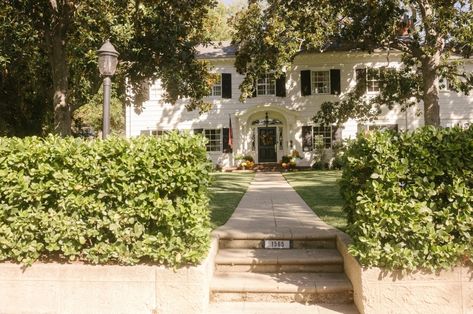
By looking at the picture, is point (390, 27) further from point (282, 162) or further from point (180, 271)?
point (180, 271)

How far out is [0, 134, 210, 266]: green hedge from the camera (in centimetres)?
440

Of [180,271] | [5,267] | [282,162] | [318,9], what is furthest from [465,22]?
[5,267]

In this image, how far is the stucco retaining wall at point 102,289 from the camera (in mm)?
4418

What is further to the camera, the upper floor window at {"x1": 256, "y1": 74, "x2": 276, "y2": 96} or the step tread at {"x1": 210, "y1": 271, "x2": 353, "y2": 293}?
the upper floor window at {"x1": 256, "y1": 74, "x2": 276, "y2": 96}

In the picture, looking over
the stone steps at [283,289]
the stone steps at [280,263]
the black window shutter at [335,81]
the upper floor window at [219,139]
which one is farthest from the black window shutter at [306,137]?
the stone steps at [283,289]

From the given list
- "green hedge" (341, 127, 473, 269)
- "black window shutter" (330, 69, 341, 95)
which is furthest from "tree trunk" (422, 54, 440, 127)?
"green hedge" (341, 127, 473, 269)

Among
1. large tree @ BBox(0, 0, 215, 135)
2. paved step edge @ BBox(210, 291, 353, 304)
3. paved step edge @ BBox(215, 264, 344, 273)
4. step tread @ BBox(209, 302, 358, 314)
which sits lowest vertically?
step tread @ BBox(209, 302, 358, 314)

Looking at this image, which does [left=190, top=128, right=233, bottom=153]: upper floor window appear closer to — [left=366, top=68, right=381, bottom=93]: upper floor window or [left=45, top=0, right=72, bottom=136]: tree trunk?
[left=366, top=68, right=381, bottom=93]: upper floor window

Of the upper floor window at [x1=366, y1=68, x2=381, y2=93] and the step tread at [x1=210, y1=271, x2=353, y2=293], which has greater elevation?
the upper floor window at [x1=366, y1=68, x2=381, y2=93]

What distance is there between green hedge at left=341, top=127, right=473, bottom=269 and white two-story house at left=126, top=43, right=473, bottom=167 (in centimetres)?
1989

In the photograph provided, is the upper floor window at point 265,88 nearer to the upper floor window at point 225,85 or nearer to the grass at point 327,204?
the upper floor window at point 225,85

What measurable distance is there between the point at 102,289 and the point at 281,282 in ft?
6.70

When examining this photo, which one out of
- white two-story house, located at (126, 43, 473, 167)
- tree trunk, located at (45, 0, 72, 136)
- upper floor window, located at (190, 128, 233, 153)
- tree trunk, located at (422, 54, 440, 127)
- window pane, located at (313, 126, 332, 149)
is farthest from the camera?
upper floor window, located at (190, 128, 233, 153)

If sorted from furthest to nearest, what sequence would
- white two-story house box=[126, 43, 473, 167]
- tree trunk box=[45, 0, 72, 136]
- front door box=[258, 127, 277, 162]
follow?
1. front door box=[258, 127, 277, 162]
2. white two-story house box=[126, 43, 473, 167]
3. tree trunk box=[45, 0, 72, 136]
